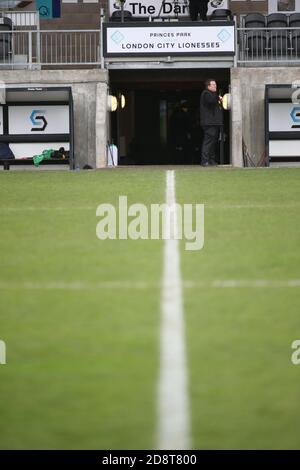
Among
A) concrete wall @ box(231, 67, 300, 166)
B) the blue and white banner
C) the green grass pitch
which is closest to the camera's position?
the green grass pitch

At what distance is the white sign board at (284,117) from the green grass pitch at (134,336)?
17.9m

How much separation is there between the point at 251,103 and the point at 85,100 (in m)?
4.31

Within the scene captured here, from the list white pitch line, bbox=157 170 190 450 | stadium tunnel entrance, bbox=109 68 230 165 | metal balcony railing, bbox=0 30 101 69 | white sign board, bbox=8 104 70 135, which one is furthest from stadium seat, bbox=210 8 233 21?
white pitch line, bbox=157 170 190 450

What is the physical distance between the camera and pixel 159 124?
39.8 meters

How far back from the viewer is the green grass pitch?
462 centimetres

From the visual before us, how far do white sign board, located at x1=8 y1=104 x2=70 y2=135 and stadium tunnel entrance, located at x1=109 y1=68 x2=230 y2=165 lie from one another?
17.8 ft

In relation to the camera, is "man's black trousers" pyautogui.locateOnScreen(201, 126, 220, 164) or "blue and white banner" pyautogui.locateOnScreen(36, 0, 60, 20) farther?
"blue and white banner" pyautogui.locateOnScreen(36, 0, 60, 20)

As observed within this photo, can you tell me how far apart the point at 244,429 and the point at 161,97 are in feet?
115

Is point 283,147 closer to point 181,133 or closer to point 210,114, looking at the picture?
point 210,114

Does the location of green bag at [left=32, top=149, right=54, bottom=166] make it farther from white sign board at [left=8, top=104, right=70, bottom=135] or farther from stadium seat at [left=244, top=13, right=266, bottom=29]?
stadium seat at [left=244, top=13, right=266, bottom=29]

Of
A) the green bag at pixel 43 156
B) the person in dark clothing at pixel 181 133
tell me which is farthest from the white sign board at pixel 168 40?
the person in dark clothing at pixel 181 133

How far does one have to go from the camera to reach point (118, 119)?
125 feet

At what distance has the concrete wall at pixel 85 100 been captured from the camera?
98.0 feet
